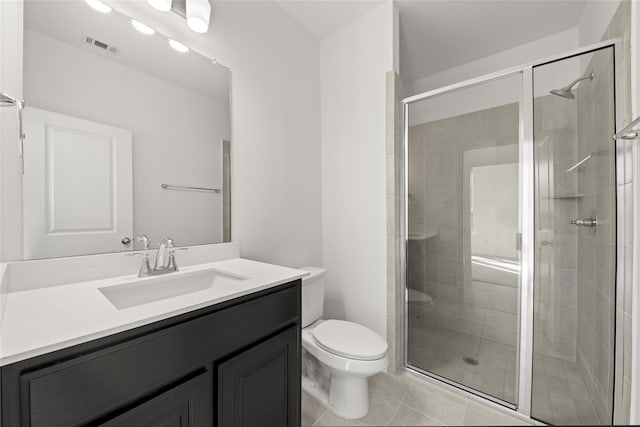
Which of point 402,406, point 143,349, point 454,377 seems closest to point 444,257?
point 454,377

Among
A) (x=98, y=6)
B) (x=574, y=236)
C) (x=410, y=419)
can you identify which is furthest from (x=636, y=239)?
(x=98, y=6)

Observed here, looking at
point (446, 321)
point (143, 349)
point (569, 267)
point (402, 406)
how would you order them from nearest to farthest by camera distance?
1. point (143, 349)
2. point (569, 267)
3. point (402, 406)
4. point (446, 321)

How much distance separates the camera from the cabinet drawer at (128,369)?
1.62 ft

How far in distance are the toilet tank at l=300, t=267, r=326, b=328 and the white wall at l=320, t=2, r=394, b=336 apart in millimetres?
335

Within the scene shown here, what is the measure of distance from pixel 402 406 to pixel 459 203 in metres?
1.20

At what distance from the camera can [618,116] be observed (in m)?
1.10

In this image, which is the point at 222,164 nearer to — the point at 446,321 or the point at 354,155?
the point at 354,155

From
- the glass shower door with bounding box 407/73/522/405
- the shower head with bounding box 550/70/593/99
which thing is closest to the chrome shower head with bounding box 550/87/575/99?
the shower head with bounding box 550/70/593/99

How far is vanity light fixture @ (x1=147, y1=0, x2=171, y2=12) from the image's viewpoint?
1.13 metres

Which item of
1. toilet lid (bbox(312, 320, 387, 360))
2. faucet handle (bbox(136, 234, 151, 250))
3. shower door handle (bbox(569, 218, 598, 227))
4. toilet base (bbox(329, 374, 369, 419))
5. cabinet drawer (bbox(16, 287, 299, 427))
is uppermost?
shower door handle (bbox(569, 218, 598, 227))

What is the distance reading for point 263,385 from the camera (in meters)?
0.90

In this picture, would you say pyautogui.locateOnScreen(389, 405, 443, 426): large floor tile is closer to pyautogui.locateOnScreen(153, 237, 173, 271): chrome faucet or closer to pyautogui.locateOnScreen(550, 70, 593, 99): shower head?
pyautogui.locateOnScreen(153, 237, 173, 271): chrome faucet

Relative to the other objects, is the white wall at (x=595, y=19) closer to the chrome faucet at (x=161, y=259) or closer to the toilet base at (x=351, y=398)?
the toilet base at (x=351, y=398)

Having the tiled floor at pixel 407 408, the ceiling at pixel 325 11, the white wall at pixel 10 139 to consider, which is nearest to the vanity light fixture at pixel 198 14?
the white wall at pixel 10 139
